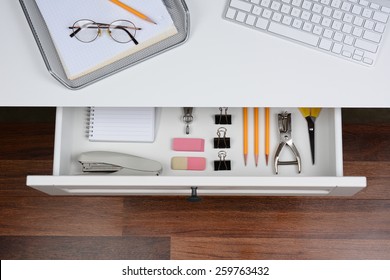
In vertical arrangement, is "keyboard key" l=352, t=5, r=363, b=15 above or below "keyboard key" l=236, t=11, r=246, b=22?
above

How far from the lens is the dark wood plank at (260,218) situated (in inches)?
52.7

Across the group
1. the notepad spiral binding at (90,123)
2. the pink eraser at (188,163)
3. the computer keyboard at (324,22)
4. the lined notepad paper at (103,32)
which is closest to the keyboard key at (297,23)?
the computer keyboard at (324,22)

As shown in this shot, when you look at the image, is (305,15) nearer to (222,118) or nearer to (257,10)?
(257,10)

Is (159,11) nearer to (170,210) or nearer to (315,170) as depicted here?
(315,170)

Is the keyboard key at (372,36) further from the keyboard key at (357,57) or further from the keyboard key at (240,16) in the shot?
the keyboard key at (240,16)

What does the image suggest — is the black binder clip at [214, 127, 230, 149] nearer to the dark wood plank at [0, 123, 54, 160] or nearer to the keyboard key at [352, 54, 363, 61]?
the keyboard key at [352, 54, 363, 61]

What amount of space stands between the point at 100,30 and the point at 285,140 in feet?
1.37

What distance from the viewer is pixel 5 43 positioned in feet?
2.84

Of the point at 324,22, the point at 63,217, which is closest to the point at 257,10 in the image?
the point at 324,22

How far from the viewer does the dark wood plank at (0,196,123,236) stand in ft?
4.50

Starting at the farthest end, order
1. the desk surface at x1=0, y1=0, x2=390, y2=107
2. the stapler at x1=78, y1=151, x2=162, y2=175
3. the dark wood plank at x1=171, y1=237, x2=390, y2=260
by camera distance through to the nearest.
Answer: the dark wood plank at x1=171, y1=237, x2=390, y2=260, the stapler at x1=78, y1=151, x2=162, y2=175, the desk surface at x1=0, y1=0, x2=390, y2=107

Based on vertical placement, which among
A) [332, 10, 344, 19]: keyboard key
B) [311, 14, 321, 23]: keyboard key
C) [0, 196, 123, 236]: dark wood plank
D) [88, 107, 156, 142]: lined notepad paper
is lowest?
[0, 196, 123, 236]: dark wood plank

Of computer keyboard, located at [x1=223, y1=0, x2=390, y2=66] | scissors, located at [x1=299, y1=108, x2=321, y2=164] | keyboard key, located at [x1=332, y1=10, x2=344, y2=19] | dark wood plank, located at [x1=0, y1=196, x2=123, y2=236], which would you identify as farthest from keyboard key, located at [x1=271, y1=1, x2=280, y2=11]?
dark wood plank, located at [x1=0, y1=196, x2=123, y2=236]

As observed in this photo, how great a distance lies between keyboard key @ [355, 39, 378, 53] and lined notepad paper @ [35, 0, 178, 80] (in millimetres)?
325
